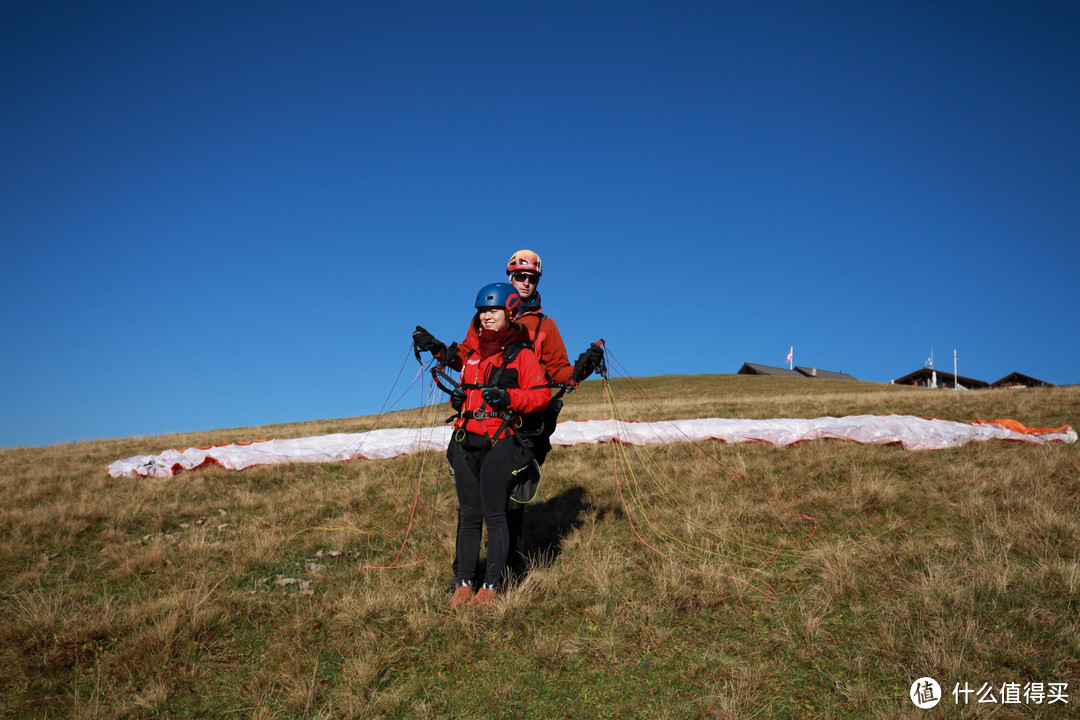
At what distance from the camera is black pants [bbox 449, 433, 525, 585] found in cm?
485

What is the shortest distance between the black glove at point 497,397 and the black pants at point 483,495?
0.39 meters

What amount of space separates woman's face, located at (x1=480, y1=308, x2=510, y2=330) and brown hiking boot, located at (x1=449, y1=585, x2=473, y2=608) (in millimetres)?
2321

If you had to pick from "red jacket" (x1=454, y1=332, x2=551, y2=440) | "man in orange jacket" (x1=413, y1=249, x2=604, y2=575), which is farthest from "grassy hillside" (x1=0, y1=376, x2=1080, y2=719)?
"red jacket" (x1=454, y1=332, x2=551, y2=440)

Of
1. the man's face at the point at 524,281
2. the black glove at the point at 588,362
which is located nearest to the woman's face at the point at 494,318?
the black glove at the point at 588,362

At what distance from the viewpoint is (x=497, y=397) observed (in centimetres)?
456

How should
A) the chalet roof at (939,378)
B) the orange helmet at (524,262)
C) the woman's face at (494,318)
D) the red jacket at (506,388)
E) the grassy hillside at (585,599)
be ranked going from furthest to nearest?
the chalet roof at (939,378) → the orange helmet at (524,262) → the woman's face at (494,318) → the red jacket at (506,388) → the grassy hillside at (585,599)

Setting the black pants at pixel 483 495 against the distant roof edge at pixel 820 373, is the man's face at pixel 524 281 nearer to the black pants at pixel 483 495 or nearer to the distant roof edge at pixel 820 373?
the black pants at pixel 483 495

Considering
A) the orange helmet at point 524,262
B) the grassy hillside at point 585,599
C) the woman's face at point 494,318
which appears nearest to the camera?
the grassy hillside at point 585,599

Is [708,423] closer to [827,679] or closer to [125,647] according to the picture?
[827,679]

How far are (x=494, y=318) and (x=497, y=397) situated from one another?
74 cm

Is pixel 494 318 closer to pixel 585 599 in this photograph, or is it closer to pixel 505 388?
pixel 505 388

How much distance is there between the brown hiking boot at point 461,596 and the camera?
4.82 m

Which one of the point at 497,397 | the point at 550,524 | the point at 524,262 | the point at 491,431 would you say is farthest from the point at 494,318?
the point at 550,524

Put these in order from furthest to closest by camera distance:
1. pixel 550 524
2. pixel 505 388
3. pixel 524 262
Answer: pixel 550 524 → pixel 524 262 → pixel 505 388
